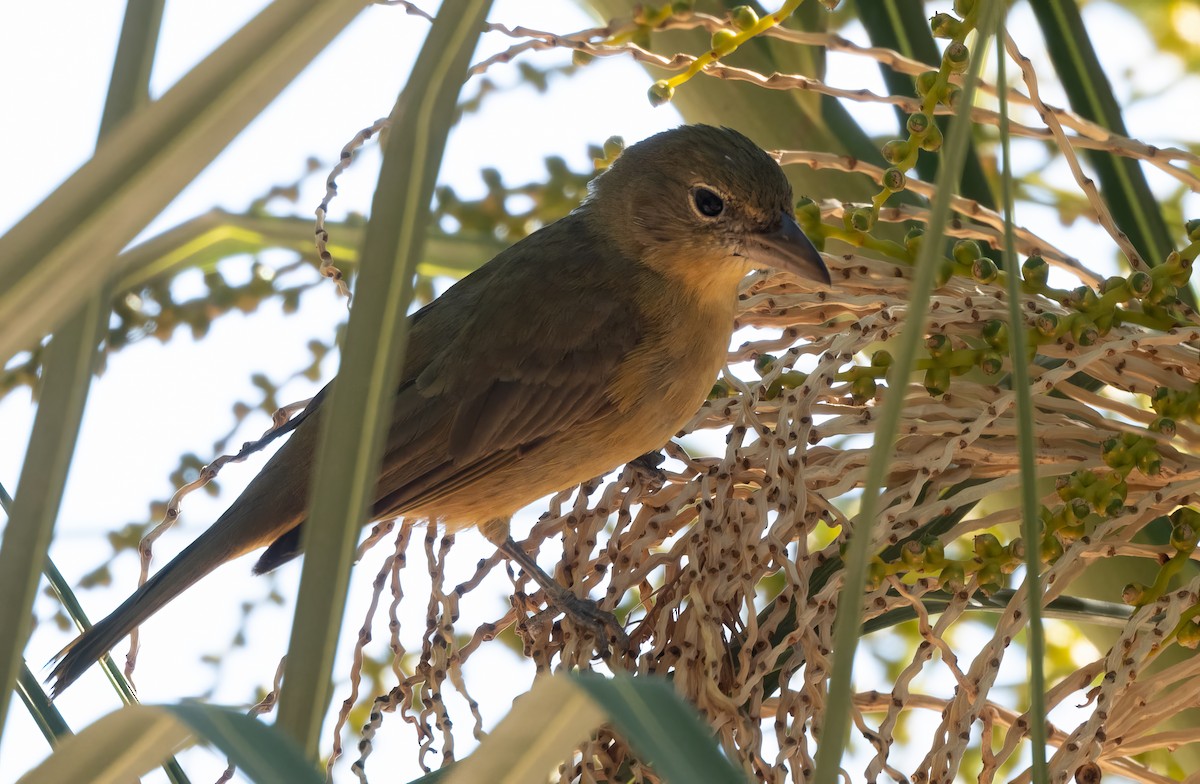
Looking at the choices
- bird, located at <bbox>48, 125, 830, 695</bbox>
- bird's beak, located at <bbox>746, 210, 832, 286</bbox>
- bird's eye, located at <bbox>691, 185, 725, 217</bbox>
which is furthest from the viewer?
bird's eye, located at <bbox>691, 185, 725, 217</bbox>

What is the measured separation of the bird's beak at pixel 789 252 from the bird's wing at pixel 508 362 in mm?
304

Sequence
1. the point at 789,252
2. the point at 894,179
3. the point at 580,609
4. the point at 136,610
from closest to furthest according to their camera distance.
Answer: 1. the point at 894,179
2. the point at 580,609
3. the point at 789,252
4. the point at 136,610

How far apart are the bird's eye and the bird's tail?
1022 mm

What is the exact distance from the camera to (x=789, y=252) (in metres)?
1.75

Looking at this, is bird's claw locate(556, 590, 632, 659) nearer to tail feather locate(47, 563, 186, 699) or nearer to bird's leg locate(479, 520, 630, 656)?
bird's leg locate(479, 520, 630, 656)

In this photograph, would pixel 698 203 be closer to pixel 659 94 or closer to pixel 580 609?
pixel 659 94

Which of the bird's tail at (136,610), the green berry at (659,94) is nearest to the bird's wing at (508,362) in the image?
the bird's tail at (136,610)

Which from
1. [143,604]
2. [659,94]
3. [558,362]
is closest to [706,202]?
[558,362]

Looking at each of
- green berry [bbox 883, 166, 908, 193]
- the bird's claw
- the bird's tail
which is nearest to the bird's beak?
green berry [bbox 883, 166, 908, 193]

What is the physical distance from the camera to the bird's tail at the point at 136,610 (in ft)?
5.74

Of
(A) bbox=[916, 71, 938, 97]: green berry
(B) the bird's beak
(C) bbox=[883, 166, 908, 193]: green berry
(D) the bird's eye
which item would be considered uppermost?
(D) the bird's eye

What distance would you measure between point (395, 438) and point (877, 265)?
105 cm

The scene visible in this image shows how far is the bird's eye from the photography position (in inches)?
86.7

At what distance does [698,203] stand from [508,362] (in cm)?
45
